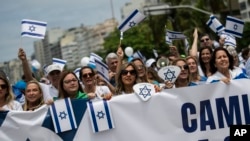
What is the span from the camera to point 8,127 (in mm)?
6117

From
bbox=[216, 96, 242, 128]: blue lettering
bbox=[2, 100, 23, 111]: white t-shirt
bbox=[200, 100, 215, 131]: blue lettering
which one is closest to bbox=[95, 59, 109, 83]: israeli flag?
bbox=[2, 100, 23, 111]: white t-shirt

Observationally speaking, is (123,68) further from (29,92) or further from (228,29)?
(228,29)

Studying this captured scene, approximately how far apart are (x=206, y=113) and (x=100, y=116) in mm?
1239

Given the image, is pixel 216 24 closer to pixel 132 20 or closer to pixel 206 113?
pixel 132 20

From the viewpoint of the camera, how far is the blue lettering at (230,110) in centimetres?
603

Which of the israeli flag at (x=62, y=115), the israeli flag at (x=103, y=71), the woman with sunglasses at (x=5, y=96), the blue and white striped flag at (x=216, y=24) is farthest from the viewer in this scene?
the blue and white striped flag at (x=216, y=24)

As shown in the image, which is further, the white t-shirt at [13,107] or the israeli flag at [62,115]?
the white t-shirt at [13,107]

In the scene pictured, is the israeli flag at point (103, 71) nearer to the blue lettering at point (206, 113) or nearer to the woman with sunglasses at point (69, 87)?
the woman with sunglasses at point (69, 87)

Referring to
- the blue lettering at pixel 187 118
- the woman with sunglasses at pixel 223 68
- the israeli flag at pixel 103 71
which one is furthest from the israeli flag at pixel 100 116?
the israeli flag at pixel 103 71

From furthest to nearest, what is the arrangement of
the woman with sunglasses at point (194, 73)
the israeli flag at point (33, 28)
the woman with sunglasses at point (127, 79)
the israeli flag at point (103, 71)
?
the israeli flag at point (33, 28) → the israeli flag at point (103, 71) → the woman with sunglasses at point (194, 73) → the woman with sunglasses at point (127, 79)

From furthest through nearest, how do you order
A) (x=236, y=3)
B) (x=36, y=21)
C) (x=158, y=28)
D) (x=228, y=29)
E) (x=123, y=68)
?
(x=236, y=3)
(x=158, y=28)
(x=228, y=29)
(x=36, y=21)
(x=123, y=68)

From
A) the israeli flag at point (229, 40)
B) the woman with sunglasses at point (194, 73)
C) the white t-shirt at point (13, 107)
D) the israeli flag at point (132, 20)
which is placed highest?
the israeli flag at point (132, 20)

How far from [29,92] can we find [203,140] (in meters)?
2.15

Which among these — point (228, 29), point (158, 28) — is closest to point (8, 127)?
point (228, 29)
